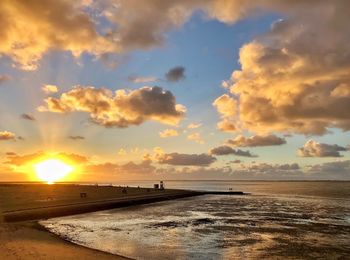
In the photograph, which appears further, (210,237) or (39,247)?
(210,237)

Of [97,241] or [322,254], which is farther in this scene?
[97,241]

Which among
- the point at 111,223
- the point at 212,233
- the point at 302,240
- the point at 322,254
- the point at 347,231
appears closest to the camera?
the point at 322,254

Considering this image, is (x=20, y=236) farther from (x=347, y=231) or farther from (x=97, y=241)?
(x=347, y=231)

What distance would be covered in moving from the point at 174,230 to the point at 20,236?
44.5ft

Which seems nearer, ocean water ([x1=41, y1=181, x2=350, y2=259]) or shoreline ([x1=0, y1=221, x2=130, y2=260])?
shoreline ([x1=0, y1=221, x2=130, y2=260])

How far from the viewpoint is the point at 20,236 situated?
2892 cm

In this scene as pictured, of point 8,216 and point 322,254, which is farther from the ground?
point 8,216

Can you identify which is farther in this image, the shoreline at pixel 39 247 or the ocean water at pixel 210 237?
the ocean water at pixel 210 237

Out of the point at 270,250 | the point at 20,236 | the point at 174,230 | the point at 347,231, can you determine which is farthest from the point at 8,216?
the point at 347,231

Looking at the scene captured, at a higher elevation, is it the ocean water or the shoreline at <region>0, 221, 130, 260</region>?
the shoreline at <region>0, 221, 130, 260</region>

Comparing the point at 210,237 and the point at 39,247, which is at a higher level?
the point at 39,247

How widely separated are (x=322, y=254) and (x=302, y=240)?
5805mm

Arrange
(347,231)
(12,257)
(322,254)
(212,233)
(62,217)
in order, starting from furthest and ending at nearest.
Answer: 1. (62,217)
2. (347,231)
3. (212,233)
4. (322,254)
5. (12,257)

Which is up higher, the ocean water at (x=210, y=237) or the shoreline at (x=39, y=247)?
the shoreline at (x=39, y=247)
